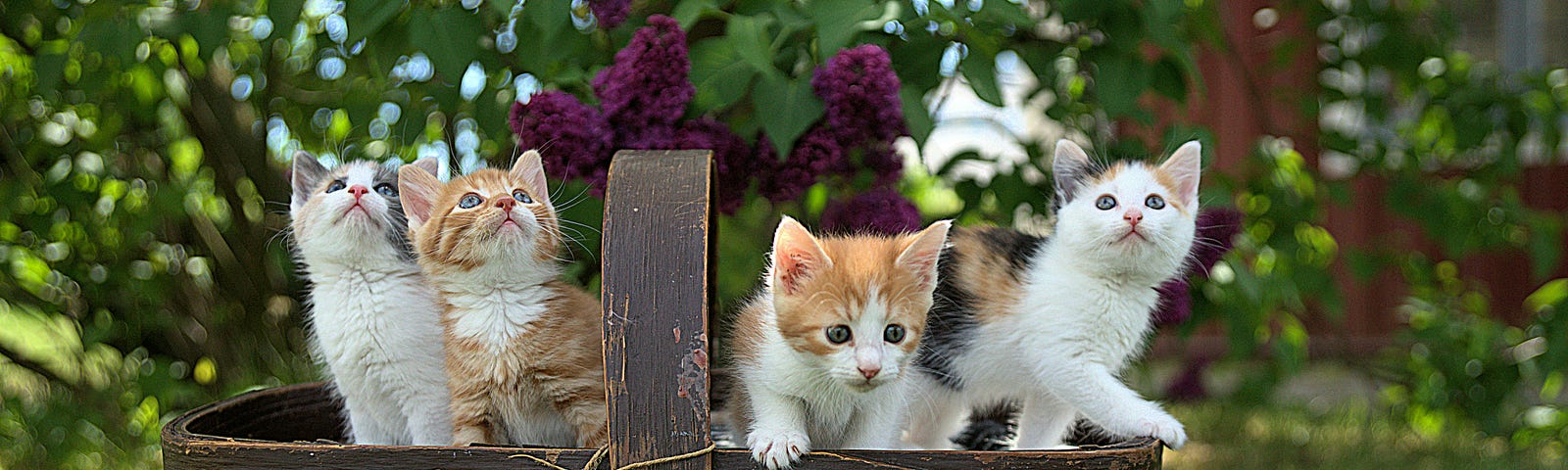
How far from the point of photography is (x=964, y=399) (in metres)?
0.97

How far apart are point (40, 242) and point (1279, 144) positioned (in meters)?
1.77

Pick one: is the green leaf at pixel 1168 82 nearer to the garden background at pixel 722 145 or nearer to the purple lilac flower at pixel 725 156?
the garden background at pixel 722 145

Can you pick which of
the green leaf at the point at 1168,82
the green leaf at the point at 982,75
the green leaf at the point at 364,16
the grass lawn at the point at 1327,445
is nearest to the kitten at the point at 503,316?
the green leaf at the point at 364,16

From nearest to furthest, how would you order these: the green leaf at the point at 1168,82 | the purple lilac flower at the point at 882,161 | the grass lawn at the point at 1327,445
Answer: the purple lilac flower at the point at 882,161 < the green leaf at the point at 1168,82 < the grass lawn at the point at 1327,445

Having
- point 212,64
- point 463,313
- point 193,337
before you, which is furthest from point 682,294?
point 193,337

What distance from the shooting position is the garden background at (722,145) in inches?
38.8

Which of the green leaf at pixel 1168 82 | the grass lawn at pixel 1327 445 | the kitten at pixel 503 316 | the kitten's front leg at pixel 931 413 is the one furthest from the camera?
the grass lawn at pixel 1327 445

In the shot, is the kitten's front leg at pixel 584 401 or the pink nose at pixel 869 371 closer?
the pink nose at pixel 869 371

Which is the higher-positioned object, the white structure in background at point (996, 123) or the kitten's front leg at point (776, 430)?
the white structure in background at point (996, 123)

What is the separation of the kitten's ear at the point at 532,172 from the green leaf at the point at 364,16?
224mm

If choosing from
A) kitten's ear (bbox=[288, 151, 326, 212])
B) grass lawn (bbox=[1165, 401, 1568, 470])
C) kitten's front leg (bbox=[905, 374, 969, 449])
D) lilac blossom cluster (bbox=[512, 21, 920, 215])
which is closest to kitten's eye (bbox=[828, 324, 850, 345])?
kitten's front leg (bbox=[905, 374, 969, 449])

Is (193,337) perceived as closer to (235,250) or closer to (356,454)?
(235,250)

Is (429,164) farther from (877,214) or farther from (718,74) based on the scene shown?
(877,214)

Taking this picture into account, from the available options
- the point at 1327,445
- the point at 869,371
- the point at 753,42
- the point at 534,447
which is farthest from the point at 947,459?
the point at 1327,445
